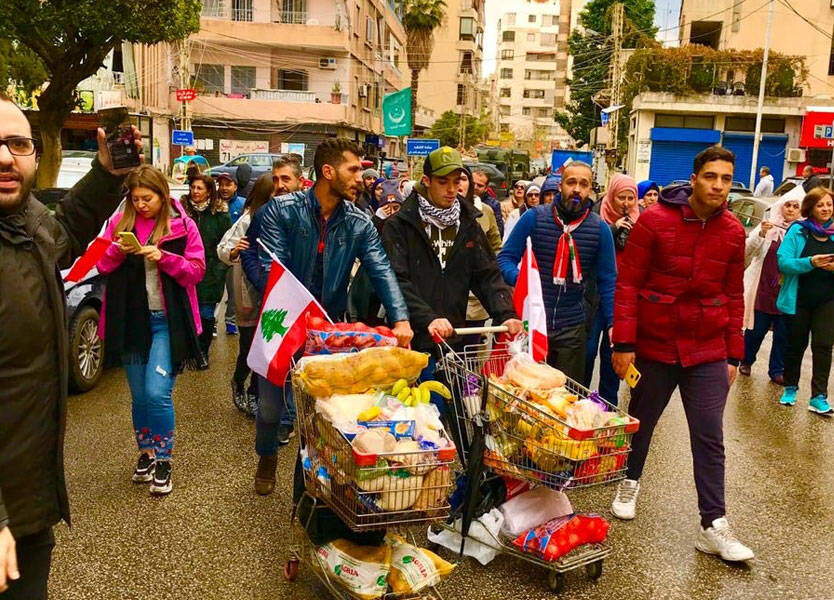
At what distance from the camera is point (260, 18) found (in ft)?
140

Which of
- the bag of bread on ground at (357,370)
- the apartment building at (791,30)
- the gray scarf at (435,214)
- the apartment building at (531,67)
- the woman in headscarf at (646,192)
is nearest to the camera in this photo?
the bag of bread on ground at (357,370)

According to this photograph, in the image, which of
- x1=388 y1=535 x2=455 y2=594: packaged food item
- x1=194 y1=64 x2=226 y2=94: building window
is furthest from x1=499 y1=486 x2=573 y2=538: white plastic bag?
x1=194 y1=64 x2=226 y2=94: building window

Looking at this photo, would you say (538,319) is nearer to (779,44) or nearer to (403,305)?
(403,305)

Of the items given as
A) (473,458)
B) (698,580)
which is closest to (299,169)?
(473,458)

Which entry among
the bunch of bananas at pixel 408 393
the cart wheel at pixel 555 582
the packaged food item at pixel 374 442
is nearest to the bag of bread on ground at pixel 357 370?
the bunch of bananas at pixel 408 393

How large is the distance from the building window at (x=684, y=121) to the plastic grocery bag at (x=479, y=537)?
132 ft

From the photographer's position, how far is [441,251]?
4.98m

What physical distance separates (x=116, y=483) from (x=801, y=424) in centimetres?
577

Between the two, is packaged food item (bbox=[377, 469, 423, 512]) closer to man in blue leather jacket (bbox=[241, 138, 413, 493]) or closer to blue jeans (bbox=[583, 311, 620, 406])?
man in blue leather jacket (bbox=[241, 138, 413, 493])

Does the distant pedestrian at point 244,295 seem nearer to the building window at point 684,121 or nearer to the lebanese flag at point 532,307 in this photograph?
the lebanese flag at point 532,307

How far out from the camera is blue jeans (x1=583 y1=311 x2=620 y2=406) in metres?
6.52

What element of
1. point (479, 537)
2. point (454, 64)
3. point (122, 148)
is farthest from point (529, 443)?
point (454, 64)

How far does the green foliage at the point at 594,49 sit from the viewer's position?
51.6 m

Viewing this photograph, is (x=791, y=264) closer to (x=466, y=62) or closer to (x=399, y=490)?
(x=399, y=490)
